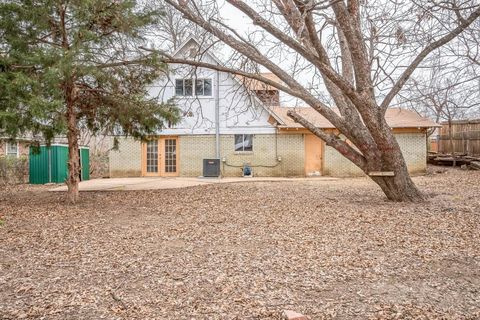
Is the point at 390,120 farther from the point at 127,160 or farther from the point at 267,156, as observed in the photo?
the point at 127,160

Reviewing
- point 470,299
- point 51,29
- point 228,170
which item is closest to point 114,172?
point 228,170

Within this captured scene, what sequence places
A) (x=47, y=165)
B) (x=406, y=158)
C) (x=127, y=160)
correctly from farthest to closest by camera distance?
(x=127, y=160)
(x=406, y=158)
(x=47, y=165)

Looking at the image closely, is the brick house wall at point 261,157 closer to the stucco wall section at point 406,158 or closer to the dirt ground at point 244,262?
the stucco wall section at point 406,158

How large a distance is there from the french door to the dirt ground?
31.0 ft

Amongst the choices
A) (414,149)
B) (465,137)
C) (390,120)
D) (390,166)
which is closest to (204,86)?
(390,120)

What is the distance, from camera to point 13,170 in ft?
47.6

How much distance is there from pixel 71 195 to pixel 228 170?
28.7ft

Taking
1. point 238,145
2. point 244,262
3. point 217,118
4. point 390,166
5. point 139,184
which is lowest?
point 244,262

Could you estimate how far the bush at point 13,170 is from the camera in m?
14.0

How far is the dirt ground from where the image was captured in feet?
9.87

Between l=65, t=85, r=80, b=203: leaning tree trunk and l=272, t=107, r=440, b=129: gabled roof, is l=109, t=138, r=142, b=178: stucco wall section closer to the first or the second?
l=272, t=107, r=440, b=129: gabled roof

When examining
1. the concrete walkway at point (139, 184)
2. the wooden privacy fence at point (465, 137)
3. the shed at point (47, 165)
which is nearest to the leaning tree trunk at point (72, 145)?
the concrete walkway at point (139, 184)

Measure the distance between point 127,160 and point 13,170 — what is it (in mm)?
4406

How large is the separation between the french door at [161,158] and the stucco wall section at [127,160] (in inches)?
10.1
